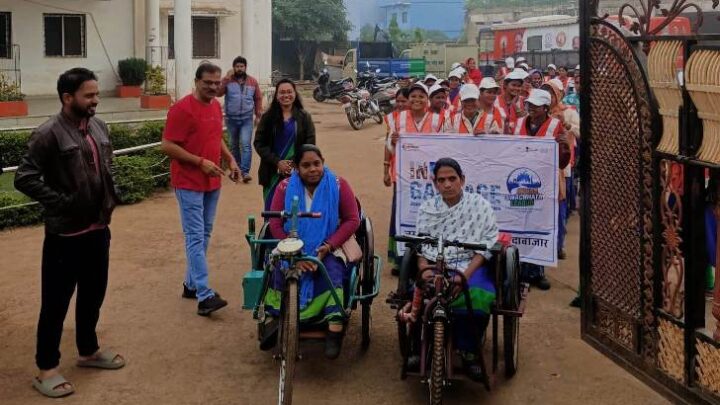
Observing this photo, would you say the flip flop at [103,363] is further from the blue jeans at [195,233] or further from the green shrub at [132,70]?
the green shrub at [132,70]

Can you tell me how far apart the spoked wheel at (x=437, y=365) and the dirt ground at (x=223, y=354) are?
0.50m

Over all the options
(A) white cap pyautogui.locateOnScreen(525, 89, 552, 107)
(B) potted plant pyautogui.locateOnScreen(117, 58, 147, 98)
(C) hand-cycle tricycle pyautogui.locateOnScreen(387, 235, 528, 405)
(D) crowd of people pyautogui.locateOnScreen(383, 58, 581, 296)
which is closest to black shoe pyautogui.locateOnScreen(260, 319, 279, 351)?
(C) hand-cycle tricycle pyautogui.locateOnScreen(387, 235, 528, 405)

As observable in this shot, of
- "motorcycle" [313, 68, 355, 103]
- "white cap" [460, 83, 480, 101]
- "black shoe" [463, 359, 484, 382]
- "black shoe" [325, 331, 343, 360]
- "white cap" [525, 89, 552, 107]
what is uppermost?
"motorcycle" [313, 68, 355, 103]

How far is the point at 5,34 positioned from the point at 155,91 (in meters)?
3.71

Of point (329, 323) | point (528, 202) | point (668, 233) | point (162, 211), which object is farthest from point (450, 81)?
point (668, 233)

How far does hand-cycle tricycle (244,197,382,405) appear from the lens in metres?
4.10

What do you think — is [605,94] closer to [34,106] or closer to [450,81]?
[450,81]

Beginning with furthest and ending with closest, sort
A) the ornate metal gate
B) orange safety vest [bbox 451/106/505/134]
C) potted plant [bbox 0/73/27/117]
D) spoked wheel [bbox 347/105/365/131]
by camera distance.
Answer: spoked wheel [bbox 347/105/365/131], potted plant [bbox 0/73/27/117], orange safety vest [bbox 451/106/505/134], the ornate metal gate

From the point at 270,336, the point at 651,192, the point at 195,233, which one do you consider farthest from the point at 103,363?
the point at 651,192

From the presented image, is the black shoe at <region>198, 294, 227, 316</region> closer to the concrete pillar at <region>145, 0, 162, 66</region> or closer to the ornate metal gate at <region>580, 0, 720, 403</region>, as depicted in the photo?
the ornate metal gate at <region>580, 0, 720, 403</region>

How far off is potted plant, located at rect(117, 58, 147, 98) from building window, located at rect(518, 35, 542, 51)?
18.2m

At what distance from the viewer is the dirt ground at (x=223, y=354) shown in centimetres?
439

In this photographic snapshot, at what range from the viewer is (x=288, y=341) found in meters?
4.07

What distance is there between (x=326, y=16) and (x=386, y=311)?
34996 mm
